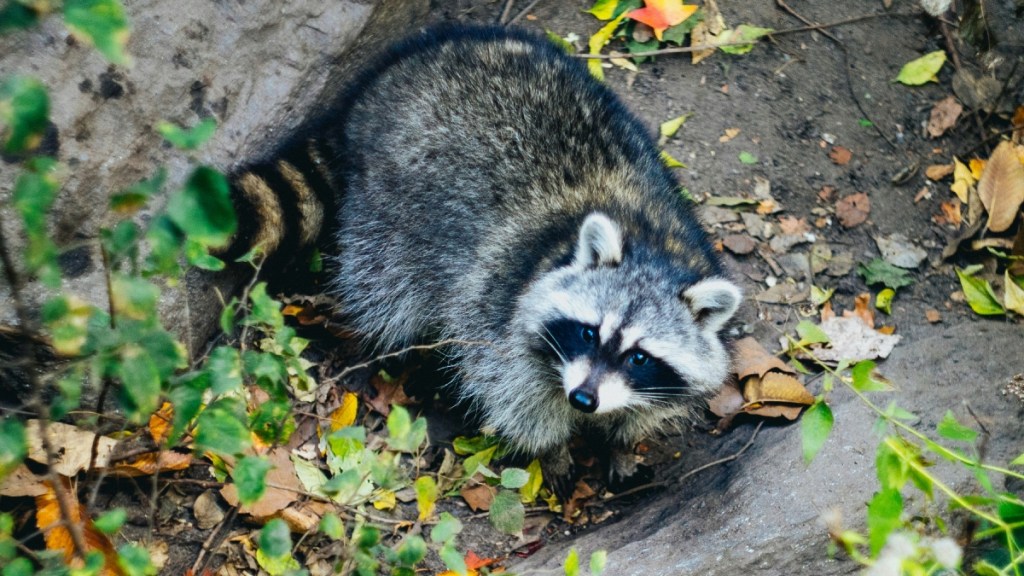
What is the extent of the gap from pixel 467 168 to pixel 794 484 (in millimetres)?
1578

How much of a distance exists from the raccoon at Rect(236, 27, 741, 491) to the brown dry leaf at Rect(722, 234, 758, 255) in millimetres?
512

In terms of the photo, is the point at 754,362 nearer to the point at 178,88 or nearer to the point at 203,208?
the point at 178,88

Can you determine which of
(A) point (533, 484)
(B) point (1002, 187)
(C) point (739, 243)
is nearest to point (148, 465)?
(A) point (533, 484)

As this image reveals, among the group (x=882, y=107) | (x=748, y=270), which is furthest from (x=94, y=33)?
(x=882, y=107)

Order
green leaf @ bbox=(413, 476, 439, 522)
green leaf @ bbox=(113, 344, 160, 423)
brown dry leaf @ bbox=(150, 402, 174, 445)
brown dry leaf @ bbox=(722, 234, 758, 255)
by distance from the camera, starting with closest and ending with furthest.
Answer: green leaf @ bbox=(113, 344, 160, 423) < green leaf @ bbox=(413, 476, 439, 522) < brown dry leaf @ bbox=(150, 402, 174, 445) < brown dry leaf @ bbox=(722, 234, 758, 255)

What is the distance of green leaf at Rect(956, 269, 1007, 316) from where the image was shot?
3.76 metres

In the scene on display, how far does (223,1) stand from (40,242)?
6.56ft

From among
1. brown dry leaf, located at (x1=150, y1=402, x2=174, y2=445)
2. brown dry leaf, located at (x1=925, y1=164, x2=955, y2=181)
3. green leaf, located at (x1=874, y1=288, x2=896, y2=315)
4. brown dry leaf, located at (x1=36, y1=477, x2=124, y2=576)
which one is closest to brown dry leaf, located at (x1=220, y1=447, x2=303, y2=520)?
brown dry leaf, located at (x1=150, y1=402, x2=174, y2=445)

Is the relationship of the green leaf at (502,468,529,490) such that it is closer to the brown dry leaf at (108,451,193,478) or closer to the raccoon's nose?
the raccoon's nose

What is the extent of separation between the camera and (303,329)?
3.67 m

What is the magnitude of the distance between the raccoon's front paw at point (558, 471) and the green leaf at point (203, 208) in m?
2.23

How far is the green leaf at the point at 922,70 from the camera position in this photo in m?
4.43

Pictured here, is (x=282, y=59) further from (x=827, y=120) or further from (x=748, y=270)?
(x=827, y=120)

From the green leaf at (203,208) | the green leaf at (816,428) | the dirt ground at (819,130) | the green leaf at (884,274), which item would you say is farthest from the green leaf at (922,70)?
the green leaf at (203,208)
